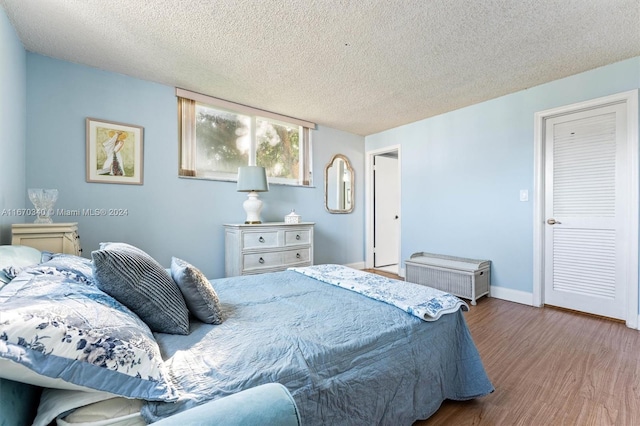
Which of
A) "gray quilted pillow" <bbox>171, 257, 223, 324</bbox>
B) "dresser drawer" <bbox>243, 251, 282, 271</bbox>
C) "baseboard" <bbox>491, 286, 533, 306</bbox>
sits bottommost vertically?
"baseboard" <bbox>491, 286, 533, 306</bbox>

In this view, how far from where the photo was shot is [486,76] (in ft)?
9.02

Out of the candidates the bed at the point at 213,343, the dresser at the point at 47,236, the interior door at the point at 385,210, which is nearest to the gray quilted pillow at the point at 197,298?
the bed at the point at 213,343

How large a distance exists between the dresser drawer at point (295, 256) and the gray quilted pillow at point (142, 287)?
2159mm

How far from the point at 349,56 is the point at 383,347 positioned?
2217 mm

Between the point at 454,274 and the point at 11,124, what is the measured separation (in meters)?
4.07

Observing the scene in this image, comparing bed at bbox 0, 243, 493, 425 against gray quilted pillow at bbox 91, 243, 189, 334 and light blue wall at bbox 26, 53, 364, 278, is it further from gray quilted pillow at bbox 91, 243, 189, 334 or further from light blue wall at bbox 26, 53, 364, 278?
light blue wall at bbox 26, 53, 364, 278

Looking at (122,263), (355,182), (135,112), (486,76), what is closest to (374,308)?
(122,263)

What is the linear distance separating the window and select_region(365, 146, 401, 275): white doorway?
126 centimetres

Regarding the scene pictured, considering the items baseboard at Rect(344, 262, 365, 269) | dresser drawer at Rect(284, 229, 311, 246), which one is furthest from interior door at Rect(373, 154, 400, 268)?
dresser drawer at Rect(284, 229, 311, 246)

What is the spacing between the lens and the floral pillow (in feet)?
2.00

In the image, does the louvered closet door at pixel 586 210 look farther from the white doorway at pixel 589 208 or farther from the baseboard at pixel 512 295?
the baseboard at pixel 512 295

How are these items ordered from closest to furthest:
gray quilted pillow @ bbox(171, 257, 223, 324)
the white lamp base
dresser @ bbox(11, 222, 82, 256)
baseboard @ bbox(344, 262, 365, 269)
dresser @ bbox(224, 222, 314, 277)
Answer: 1. gray quilted pillow @ bbox(171, 257, 223, 324)
2. dresser @ bbox(11, 222, 82, 256)
3. dresser @ bbox(224, 222, 314, 277)
4. the white lamp base
5. baseboard @ bbox(344, 262, 365, 269)

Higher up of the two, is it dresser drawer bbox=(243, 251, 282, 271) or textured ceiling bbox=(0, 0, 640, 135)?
textured ceiling bbox=(0, 0, 640, 135)

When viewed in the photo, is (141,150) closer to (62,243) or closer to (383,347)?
(62,243)
